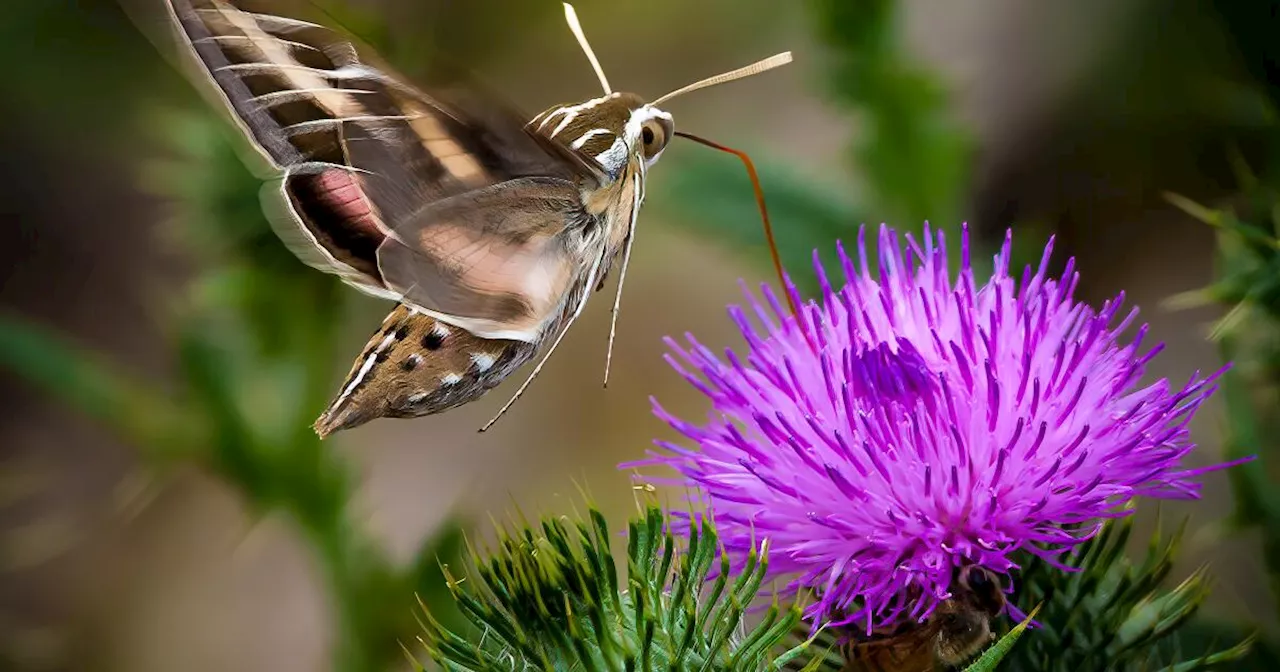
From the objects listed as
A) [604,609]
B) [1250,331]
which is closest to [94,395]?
[604,609]

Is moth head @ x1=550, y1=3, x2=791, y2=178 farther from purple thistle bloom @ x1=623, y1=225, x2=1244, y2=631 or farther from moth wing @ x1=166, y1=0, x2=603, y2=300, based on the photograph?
purple thistle bloom @ x1=623, y1=225, x2=1244, y2=631

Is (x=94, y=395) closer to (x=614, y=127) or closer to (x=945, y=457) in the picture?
(x=614, y=127)

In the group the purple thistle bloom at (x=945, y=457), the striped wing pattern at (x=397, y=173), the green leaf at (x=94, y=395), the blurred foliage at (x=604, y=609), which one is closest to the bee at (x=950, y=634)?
the purple thistle bloom at (x=945, y=457)

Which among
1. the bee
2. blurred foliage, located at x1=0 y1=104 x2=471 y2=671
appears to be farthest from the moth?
blurred foliage, located at x1=0 y1=104 x2=471 y2=671

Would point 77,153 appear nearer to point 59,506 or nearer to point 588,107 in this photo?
point 59,506

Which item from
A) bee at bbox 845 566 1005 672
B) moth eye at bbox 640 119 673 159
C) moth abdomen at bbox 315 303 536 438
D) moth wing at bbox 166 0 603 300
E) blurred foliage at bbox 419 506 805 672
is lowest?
bee at bbox 845 566 1005 672

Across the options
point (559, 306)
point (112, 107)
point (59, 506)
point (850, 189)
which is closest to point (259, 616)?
point (59, 506)

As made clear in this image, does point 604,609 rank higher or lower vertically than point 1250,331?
higher
